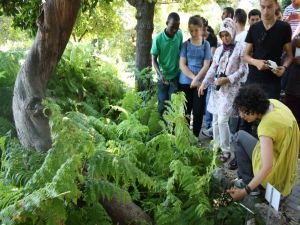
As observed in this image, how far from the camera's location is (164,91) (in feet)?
16.7

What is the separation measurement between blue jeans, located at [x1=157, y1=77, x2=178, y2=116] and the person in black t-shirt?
117cm

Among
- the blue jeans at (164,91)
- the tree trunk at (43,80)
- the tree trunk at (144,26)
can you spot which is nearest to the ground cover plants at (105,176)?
the tree trunk at (43,80)

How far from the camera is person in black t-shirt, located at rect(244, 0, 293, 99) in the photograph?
3.88 metres

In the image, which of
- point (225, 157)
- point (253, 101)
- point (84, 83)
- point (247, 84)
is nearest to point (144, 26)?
point (84, 83)

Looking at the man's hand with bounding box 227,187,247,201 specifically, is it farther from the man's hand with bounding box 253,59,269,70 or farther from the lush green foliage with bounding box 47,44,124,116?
the lush green foliage with bounding box 47,44,124,116

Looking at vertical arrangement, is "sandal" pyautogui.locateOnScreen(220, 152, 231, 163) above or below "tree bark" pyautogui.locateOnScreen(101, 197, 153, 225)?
below

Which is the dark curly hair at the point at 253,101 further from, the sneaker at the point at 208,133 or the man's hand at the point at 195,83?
the sneaker at the point at 208,133

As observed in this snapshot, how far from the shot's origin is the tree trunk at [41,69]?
10.0 feet

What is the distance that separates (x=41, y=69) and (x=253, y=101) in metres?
1.77

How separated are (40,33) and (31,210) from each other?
1586mm

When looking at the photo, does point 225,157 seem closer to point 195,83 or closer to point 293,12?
point 195,83

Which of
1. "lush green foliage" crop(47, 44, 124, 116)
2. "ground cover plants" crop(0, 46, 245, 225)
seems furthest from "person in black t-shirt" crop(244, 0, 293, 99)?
"lush green foliage" crop(47, 44, 124, 116)

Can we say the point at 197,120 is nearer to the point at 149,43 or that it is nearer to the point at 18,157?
the point at 149,43

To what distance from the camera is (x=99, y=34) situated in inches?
468
